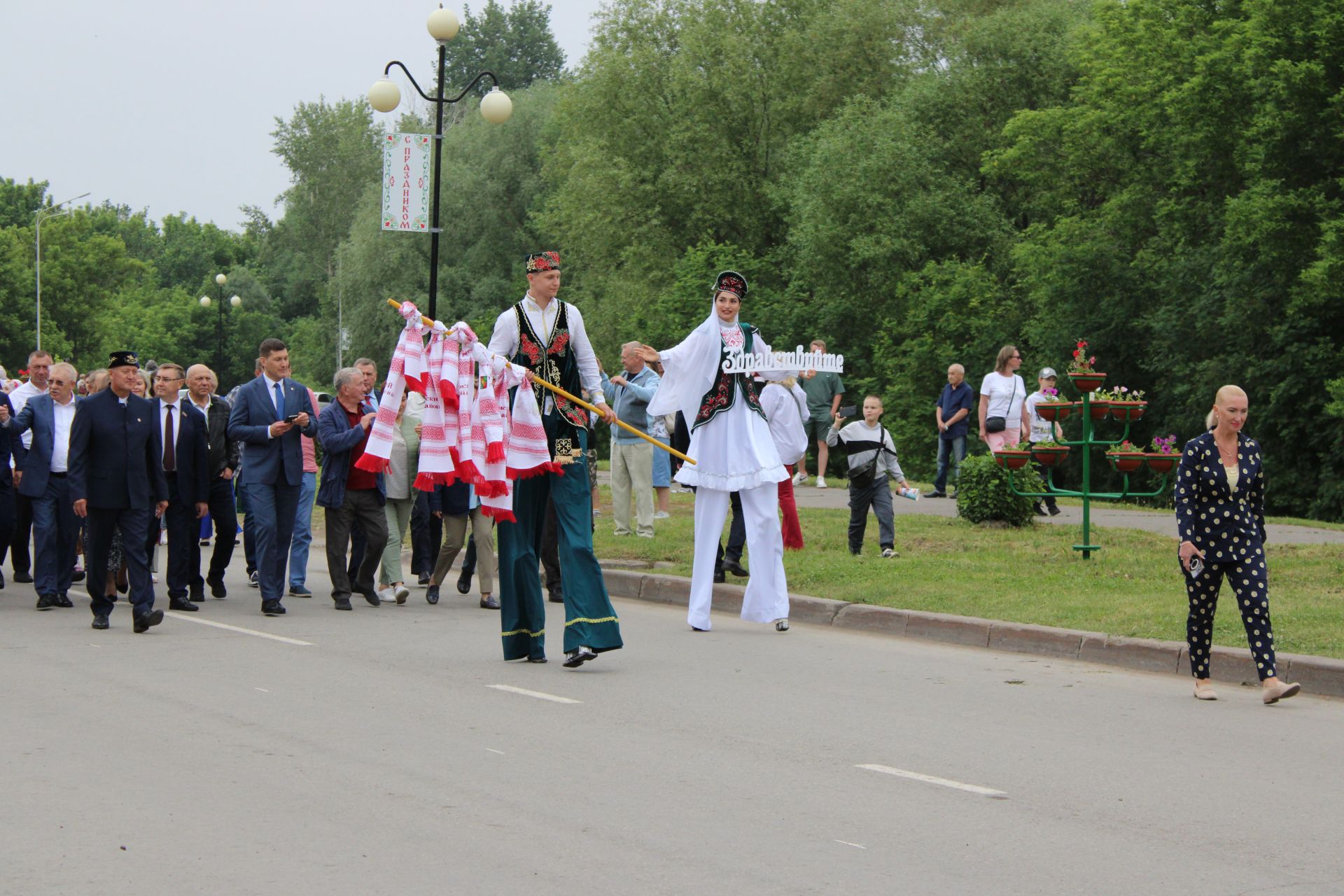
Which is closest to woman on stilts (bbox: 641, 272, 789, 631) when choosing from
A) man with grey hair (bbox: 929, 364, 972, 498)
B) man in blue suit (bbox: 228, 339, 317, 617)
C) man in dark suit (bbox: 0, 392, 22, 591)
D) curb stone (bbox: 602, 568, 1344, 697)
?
curb stone (bbox: 602, 568, 1344, 697)

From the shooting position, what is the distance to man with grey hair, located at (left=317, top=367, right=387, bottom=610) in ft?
44.8

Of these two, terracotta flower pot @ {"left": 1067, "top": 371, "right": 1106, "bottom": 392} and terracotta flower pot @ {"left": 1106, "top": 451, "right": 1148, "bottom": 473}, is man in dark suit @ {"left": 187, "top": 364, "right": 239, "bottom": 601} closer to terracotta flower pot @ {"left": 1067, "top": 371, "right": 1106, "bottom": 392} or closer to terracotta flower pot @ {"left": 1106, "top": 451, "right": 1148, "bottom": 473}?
terracotta flower pot @ {"left": 1067, "top": 371, "right": 1106, "bottom": 392}

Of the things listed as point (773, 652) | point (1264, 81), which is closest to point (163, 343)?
point (1264, 81)

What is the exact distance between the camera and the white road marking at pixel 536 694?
8805mm

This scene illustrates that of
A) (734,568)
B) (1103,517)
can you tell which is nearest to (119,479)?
(734,568)

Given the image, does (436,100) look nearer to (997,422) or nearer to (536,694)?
(997,422)

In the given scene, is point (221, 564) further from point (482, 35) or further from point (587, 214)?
point (482, 35)

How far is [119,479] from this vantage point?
11.8m

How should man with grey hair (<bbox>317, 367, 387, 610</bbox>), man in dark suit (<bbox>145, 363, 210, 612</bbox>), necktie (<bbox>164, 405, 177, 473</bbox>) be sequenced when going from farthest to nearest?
1. necktie (<bbox>164, 405, 177, 473</bbox>)
2. man with grey hair (<bbox>317, 367, 387, 610</bbox>)
3. man in dark suit (<bbox>145, 363, 210, 612</bbox>)

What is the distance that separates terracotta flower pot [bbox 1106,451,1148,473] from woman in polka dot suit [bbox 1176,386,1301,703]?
452 cm

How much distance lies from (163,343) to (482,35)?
28.9 metres

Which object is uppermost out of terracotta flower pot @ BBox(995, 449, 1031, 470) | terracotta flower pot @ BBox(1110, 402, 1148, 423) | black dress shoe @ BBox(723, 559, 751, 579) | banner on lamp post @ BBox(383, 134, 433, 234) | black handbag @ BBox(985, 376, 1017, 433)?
banner on lamp post @ BBox(383, 134, 433, 234)

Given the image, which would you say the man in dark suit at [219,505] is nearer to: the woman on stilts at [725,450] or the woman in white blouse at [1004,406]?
the woman on stilts at [725,450]

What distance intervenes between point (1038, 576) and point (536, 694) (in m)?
5.86
